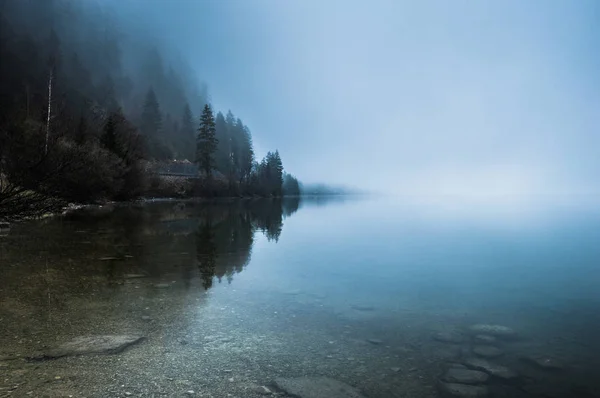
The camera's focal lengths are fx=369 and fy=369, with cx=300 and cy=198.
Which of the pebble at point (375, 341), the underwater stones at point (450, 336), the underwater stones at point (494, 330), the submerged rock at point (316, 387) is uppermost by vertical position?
the submerged rock at point (316, 387)

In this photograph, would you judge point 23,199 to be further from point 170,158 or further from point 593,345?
point 170,158

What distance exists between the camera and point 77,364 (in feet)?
21.9

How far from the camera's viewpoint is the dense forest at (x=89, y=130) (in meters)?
13.9

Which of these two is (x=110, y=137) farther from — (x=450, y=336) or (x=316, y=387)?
(x=316, y=387)

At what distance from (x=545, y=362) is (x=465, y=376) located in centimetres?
231

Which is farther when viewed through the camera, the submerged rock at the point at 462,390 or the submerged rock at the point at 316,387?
the submerged rock at the point at 462,390

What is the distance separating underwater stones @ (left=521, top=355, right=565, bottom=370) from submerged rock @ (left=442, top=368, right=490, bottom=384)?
1554 millimetres

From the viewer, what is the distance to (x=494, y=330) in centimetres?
991

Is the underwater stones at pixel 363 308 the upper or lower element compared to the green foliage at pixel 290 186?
lower

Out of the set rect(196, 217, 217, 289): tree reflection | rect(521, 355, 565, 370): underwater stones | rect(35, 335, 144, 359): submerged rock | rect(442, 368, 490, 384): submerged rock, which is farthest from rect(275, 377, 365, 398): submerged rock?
rect(196, 217, 217, 289): tree reflection

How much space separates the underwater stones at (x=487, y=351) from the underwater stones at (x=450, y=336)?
18.2 inches

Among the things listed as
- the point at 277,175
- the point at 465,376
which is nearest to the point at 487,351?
the point at 465,376

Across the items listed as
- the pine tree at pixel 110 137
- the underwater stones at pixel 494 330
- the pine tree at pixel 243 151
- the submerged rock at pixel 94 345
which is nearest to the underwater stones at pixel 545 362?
the underwater stones at pixel 494 330

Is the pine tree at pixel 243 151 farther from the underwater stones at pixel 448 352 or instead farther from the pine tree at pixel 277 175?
the underwater stones at pixel 448 352
